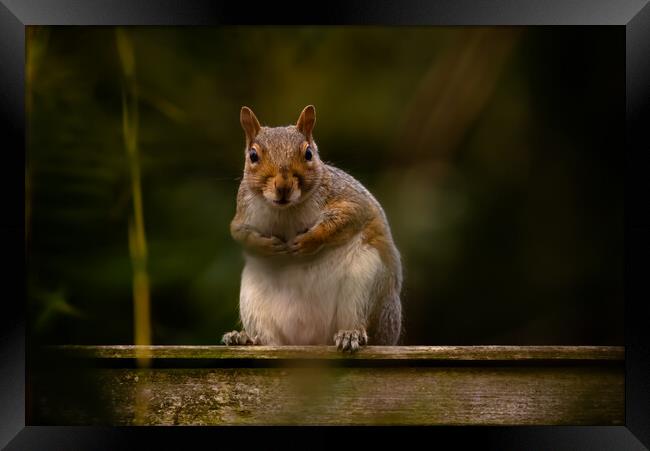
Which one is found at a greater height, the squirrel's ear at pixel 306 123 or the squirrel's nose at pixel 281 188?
the squirrel's ear at pixel 306 123

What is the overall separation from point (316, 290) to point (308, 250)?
0.12 meters

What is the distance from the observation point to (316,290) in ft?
9.38

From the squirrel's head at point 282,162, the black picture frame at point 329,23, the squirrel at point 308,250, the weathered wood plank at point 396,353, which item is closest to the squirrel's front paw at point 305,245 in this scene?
the squirrel at point 308,250

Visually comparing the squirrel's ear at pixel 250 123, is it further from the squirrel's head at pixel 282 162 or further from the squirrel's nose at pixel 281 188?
the squirrel's nose at pixel 281 188

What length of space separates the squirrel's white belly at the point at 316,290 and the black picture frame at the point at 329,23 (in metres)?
0.30

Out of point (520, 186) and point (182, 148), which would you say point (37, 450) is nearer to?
point (182, 148)

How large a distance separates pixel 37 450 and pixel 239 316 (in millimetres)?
678

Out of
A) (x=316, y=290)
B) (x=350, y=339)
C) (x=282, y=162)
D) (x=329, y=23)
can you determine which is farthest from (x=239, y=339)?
(x=329, y=23)

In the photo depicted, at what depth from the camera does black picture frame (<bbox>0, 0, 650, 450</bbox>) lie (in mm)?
2805

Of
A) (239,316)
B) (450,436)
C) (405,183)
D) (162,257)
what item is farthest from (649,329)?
(162,257)

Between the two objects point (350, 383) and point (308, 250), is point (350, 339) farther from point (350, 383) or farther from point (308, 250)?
point (308, 250)

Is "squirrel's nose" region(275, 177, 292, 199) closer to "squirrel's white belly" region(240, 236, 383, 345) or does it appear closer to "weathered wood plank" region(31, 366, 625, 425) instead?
"squirrel's white belly" region(240, 236, 383, 345)

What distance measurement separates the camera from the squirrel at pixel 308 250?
2783mm

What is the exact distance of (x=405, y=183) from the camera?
11.3 ft
